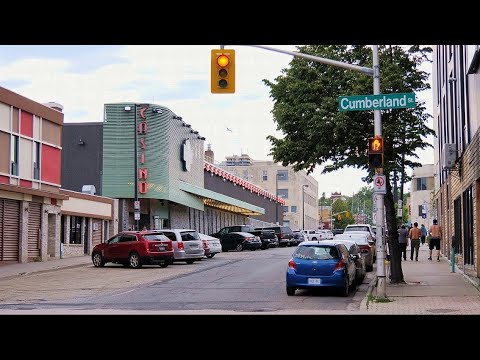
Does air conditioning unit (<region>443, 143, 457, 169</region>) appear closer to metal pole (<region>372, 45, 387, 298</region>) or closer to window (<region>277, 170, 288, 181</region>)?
metal pole (<region>372, 45, 387, 298</region>)

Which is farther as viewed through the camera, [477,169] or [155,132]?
[155,132]

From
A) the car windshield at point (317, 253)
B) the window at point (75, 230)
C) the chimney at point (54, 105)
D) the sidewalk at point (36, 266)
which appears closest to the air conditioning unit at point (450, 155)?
the car windshield at point (317, 253)

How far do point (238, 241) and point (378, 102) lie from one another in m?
28.7

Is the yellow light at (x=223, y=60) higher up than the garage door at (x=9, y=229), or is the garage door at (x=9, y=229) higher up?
the yellow light at (x=223, y=60)

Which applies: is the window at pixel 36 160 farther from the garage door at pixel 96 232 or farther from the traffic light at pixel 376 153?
the traffic light at pixel 376 153

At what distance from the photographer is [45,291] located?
21.4 m

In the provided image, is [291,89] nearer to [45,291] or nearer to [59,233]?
[45,291]

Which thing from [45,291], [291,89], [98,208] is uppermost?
[291,89]

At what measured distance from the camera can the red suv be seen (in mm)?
29344

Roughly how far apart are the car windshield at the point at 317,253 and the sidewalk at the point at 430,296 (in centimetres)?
153

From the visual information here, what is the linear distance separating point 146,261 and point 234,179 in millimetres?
49127

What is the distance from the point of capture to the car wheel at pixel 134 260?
2942 cm
